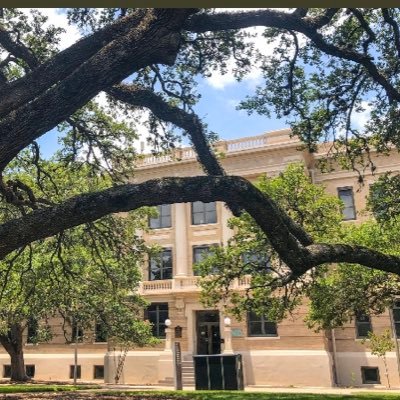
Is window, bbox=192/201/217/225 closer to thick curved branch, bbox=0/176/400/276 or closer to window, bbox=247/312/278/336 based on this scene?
window, bbox=247/312/278/336

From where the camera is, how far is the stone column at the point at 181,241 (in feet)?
107

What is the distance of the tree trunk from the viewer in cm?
2770

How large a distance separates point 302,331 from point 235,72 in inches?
762

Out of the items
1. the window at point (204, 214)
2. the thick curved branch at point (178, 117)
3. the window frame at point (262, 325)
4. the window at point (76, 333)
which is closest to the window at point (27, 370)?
the window at point (76, 333)

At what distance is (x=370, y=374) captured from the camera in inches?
1094

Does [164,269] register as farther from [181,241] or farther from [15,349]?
[15,349]

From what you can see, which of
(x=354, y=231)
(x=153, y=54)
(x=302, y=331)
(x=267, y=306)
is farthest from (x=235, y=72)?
(x=302, y=331)

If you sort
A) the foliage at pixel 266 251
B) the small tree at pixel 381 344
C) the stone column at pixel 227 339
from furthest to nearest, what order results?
the stone column at pixel 227 339
the small tree at pixel 381 344
the foliage at pixel 266 251

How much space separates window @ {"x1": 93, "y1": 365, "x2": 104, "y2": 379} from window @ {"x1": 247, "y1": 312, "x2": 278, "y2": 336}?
379 inches

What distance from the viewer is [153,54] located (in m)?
7.55

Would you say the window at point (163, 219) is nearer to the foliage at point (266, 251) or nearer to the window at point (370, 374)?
the window at point (370, 374)

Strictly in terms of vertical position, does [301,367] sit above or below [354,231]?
below

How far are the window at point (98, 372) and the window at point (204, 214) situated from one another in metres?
10.7

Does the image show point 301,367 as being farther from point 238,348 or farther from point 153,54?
point 153,54
